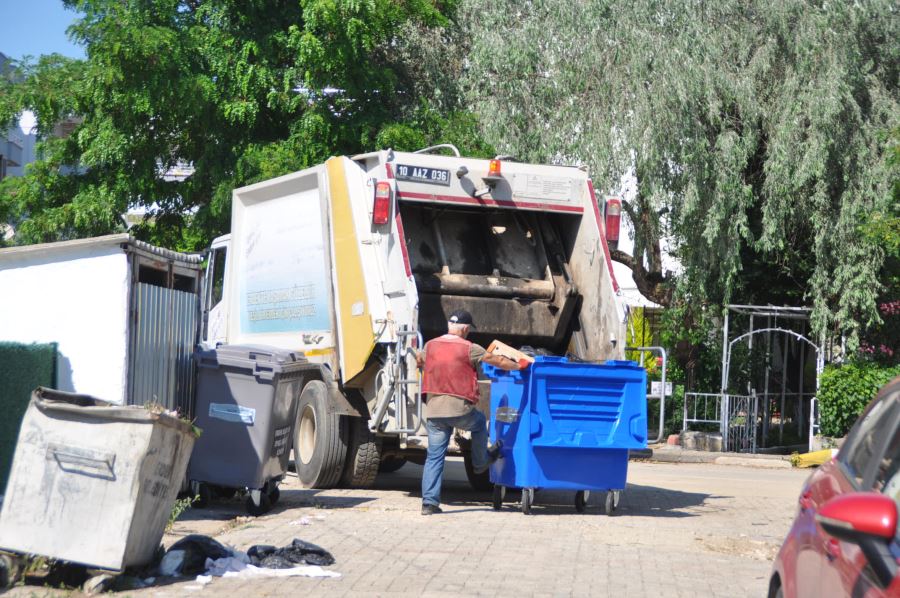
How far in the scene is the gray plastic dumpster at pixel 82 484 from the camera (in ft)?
20.4

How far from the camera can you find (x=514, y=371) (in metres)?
9.84

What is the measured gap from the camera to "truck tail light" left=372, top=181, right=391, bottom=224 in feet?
34.4

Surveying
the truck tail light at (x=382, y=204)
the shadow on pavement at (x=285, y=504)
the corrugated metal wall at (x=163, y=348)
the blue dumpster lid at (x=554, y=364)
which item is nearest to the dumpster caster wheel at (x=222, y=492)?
the shadow on pavement at (x=285, y=504)

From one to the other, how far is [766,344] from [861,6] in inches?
226

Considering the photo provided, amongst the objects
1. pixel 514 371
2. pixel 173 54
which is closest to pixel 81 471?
pixel 514 371

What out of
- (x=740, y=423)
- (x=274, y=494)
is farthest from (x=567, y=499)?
(x=740, y=423)

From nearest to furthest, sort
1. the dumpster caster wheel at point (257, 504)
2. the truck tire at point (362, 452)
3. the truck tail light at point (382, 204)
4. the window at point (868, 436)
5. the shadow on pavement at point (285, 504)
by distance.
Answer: the window at point (868, 436) < the dumpster caster wheel at point (257, 504) < the shadow on pavement at point (285, 504) < the truck tail light at point (382, 204) < the truck tire at point (362, 452)

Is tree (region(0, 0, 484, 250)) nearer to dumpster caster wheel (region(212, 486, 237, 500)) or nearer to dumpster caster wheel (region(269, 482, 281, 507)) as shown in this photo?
dumpster caster wheel (region(212, 486, 237, 500))

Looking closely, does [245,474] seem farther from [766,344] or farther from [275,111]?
[766,344]

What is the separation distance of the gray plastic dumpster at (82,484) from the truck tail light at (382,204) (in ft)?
14.4

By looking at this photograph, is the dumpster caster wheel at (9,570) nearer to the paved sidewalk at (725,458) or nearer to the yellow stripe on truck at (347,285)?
the yellow stripe on truck at (347,285)

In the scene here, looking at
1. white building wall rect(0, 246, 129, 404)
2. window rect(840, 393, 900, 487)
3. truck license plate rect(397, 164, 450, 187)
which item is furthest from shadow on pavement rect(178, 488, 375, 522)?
window rect(840, 393, 900, 487)

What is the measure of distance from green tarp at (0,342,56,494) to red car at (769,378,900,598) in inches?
223

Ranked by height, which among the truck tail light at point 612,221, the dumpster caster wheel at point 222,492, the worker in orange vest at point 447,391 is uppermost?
the truck tail light at point 612,221
